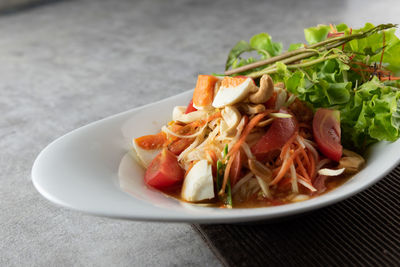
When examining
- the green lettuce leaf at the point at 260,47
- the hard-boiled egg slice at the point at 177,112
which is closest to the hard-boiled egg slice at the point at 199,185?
the hard-boiled egg slice at the point at 177,112

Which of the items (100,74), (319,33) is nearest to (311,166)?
(319,33)

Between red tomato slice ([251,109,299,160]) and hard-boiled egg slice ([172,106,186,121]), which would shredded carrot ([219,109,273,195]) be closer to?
red tomato slice ([251,109,299,160])

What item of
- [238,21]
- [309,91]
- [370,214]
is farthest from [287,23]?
[370,214]

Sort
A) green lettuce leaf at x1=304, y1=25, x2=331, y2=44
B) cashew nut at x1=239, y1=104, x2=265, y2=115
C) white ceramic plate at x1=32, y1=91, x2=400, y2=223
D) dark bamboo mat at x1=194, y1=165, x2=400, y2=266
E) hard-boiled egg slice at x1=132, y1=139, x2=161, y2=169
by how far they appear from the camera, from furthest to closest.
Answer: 1. green lettuce leaf at x1=304, y1=25, x2=331, y2=44
2. hard-boiled egg slice at x1=132, y1=139, x2=161, y2=169
3. cashew nut at x1=239, y1=104, x2=265, y2=115
4. dark bamboo mat at x1=194, y1=165, x2=400, y2=266
5. white ceramic plate at x1=32, y1=91, x2=400, y2=223

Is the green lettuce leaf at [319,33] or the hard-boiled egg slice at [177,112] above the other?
the green lettuce leaf at [319,33]

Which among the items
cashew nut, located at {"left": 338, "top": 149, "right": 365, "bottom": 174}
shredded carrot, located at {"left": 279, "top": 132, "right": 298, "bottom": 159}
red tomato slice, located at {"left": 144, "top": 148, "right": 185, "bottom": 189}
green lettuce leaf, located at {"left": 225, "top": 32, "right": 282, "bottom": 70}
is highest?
green lettuce leaf, located at {"left": 225, "top": 32, "right": 282, "bottom": 70}

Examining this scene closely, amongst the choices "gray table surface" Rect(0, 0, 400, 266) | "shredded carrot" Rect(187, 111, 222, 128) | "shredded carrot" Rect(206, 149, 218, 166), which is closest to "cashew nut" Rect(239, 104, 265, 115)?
"shredded carrot" Rect(187, 111, 222, 128)

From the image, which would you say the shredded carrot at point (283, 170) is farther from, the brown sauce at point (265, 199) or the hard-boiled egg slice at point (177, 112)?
the hard-boiled egg slice at point (177, 112)

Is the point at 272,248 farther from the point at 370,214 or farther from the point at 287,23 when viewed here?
the point at 287,23

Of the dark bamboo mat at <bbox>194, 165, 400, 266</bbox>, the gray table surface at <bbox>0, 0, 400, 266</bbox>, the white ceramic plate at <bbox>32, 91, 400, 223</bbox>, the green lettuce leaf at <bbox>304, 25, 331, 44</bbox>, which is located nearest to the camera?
the white ceramic plate at <bbox>32, 91, 400, 223</bbox>
